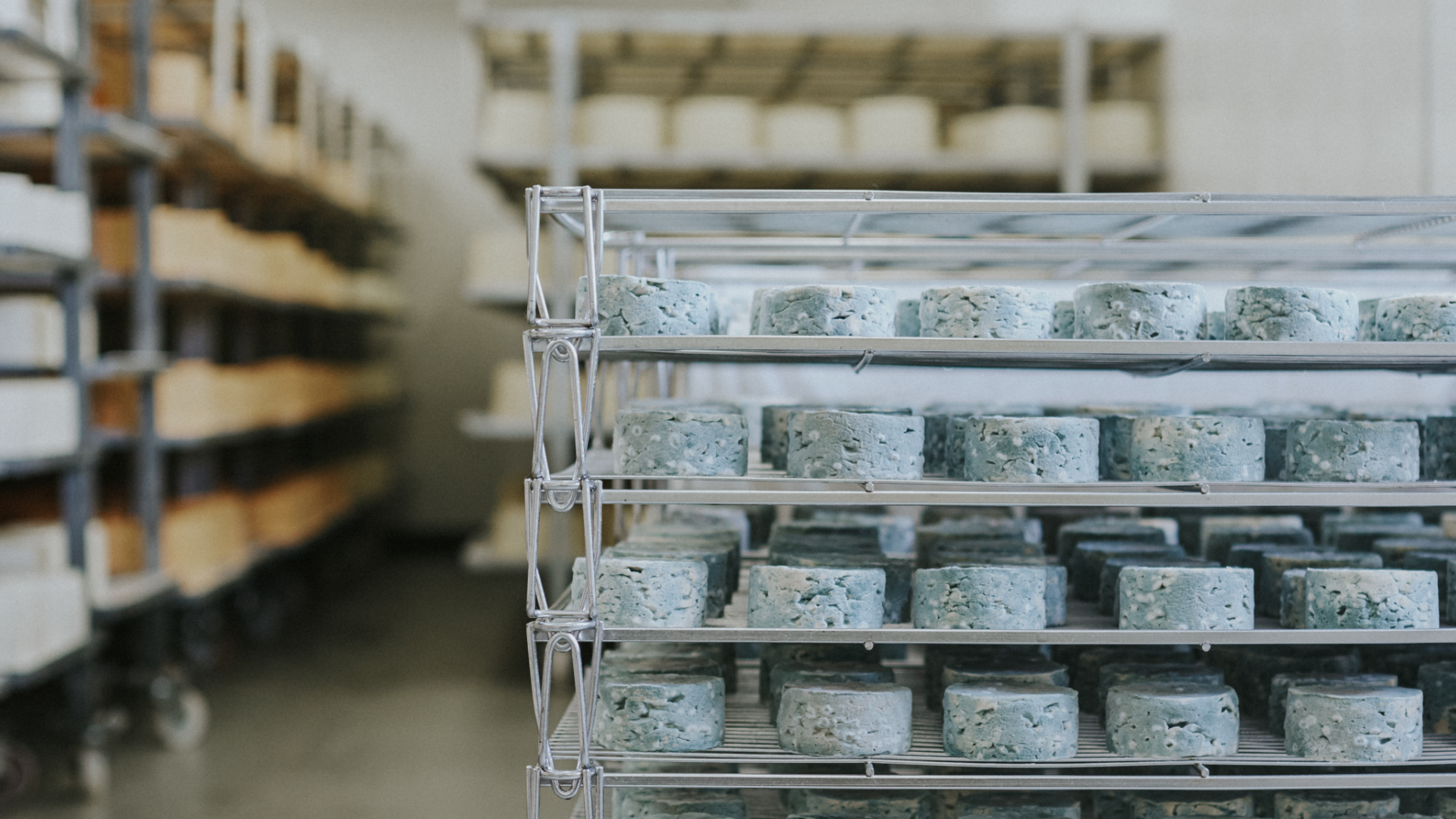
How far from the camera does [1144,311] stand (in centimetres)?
206

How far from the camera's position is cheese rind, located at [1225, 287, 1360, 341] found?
6.75 ft

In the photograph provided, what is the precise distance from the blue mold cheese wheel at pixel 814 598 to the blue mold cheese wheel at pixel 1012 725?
9.4 inches

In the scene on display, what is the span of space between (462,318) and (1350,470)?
6494 millimetres

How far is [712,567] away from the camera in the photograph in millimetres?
2240

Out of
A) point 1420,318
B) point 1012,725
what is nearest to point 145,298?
point 1012,725

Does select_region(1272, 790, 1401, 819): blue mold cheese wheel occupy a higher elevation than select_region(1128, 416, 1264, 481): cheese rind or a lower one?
lower

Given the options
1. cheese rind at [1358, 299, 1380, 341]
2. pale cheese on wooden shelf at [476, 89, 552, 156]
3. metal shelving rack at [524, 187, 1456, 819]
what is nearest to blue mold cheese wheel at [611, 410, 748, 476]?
metal shelving rack at [524, 187, 1456, 819]

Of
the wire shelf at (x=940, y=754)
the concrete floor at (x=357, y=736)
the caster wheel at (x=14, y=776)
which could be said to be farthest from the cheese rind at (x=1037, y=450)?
the caster wheel at (x=14, y=776)

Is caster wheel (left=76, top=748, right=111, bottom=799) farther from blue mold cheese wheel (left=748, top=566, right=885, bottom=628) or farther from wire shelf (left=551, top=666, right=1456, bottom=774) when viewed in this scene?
blue mold cheese wheel (left=748, top=566, right=885, bottom=628)

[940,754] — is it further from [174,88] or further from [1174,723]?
[174,88]

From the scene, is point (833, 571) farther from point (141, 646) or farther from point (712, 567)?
point (141, 646)

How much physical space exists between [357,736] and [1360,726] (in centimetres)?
313

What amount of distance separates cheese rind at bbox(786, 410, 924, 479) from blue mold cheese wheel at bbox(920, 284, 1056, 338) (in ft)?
0.64

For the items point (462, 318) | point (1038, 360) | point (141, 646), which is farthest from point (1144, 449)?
point (462, 318)
